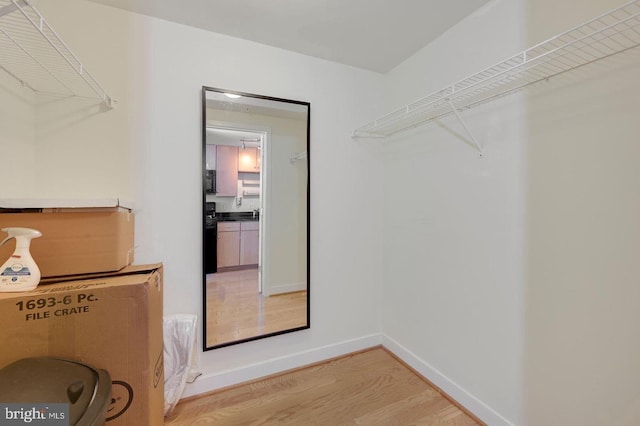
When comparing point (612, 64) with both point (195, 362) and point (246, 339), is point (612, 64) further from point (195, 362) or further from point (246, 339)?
point (195, 362)

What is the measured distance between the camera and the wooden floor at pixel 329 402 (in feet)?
4.91

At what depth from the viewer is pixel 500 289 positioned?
1428 millimetres

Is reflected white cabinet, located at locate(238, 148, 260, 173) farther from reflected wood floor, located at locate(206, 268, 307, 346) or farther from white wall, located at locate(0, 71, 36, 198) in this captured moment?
white wall, located at locate(0, 71, 36, 198)

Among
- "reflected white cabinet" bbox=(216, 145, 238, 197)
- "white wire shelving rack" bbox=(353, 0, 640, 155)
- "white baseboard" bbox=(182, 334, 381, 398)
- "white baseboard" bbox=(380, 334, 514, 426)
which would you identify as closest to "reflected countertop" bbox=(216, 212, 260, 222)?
"reflected white cabinet" bbox=(216, 145, 238, 197)

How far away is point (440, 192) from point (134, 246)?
1879mm

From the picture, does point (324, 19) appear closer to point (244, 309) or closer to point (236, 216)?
point (236, 216)

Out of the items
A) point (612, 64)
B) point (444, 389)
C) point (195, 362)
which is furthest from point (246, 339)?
point (612, 64)

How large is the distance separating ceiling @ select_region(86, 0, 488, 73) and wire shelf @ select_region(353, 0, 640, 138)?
1.44 feet

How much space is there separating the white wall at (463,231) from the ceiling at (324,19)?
0.16 meters

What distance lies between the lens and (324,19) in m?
1.60

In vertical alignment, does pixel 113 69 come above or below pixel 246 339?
above

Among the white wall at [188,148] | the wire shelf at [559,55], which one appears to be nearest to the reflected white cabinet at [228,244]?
the white wall at [188,148]

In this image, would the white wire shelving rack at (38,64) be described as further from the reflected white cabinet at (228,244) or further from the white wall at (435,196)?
the reflected white cabinet at (228,244)

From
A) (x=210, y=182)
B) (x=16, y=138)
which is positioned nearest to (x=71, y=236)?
(x=16, y=138)
